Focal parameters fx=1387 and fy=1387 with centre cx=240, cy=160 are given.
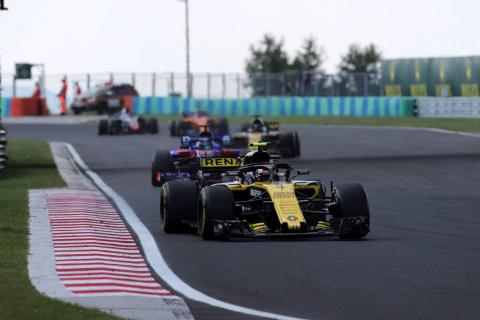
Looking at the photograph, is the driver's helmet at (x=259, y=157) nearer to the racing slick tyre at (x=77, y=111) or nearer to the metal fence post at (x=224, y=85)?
the racing slick tyre at (x=77, y=111)

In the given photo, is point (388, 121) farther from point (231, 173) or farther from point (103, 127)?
point (231, 173)

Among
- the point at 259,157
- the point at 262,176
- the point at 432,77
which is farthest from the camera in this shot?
the point at 432,77

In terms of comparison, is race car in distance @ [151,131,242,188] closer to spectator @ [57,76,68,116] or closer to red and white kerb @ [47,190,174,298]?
red and white kerb @ [47,190,174,298]

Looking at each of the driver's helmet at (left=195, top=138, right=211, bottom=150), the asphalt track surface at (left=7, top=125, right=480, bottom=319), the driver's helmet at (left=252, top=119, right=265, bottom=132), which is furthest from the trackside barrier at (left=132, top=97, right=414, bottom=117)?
the driver's helmet at (left=195, top=138, right=211, bottom=150)

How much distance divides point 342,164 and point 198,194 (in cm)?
1546

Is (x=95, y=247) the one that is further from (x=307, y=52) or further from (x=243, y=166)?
(x=307, y=52)

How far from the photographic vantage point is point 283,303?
1053cm

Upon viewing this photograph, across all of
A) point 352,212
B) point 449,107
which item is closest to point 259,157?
point 352,212

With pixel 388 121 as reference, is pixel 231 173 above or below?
above

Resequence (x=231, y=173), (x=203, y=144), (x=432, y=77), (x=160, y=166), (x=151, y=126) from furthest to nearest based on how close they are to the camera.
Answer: (x=432, y=77) → (x=151, y=126) → (x=203, y=144) → (x=160, y=166) → (x=231, y=173)

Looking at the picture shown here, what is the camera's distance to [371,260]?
13273 mm

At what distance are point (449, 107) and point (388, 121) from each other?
254cm


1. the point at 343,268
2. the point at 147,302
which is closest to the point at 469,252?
the point at 343,268

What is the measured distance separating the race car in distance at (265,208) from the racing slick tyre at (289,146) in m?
17.8
